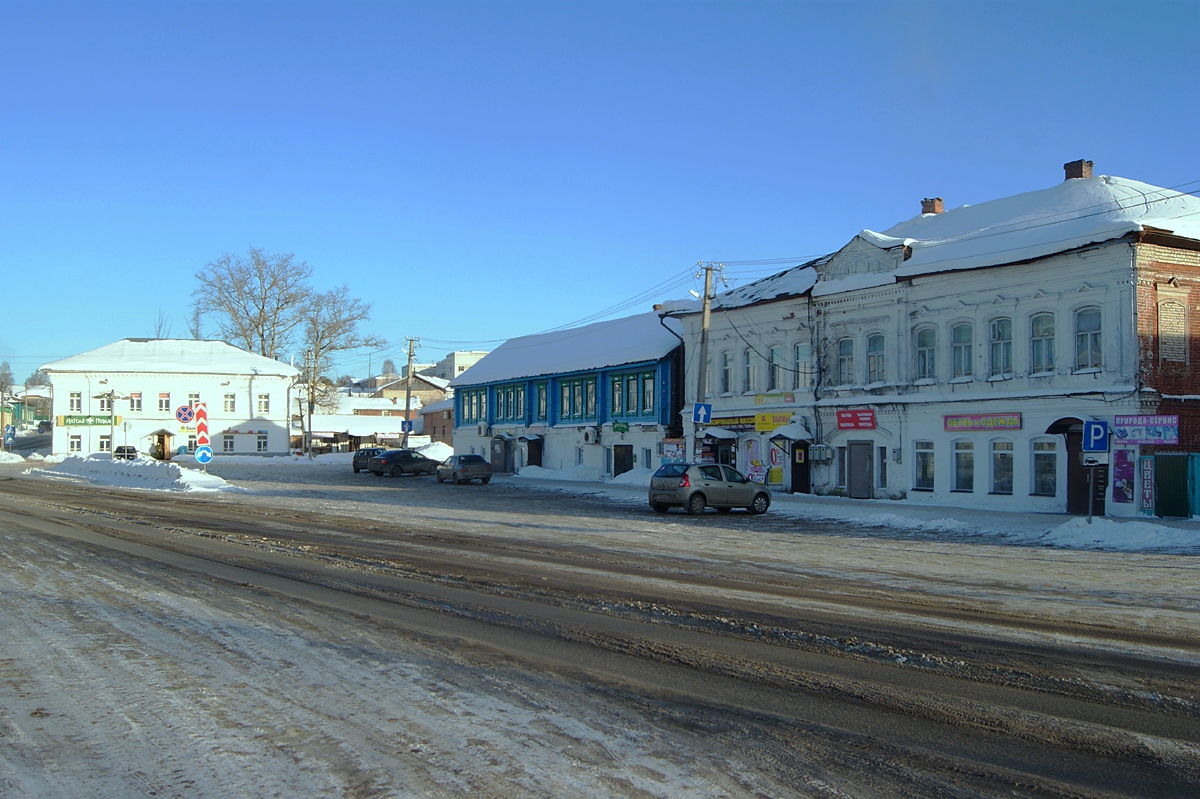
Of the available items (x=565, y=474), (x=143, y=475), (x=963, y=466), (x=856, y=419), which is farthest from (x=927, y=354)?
(x=143, y=475)

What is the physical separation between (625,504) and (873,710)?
78.5ft

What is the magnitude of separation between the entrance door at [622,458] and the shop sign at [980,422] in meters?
18.4

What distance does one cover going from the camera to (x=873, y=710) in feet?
21.3

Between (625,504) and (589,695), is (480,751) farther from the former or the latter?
(625,504)

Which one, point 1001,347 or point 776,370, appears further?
point 776,370

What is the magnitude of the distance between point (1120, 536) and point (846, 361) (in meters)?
14.8

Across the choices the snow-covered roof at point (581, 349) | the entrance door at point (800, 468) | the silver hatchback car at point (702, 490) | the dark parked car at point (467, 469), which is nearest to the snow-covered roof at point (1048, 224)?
the entrance door at point (800, 468)

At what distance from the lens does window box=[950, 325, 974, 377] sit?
29.6m

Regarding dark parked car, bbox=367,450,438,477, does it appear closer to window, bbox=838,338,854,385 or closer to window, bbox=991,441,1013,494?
window, bbox=838,338,854,385

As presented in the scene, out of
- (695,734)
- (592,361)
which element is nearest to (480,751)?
(695,734)

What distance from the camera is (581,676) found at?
23.9ft

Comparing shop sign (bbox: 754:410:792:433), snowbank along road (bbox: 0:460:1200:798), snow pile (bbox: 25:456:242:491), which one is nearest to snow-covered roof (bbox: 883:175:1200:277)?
shop sign (bbox: 754:410:792:433)

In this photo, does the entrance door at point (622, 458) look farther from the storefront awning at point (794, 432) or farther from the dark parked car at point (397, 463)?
the storefront awning at point (794, 432)

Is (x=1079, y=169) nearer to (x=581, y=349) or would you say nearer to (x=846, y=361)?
(x=846, y=361)
